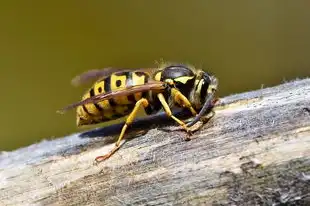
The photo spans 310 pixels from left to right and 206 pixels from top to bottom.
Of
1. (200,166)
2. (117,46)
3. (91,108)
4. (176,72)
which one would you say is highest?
(117,46)

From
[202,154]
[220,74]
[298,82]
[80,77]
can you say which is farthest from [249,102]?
[220,74]

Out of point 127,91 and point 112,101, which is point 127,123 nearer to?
point 127,91


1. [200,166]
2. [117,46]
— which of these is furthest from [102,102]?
[117,46]

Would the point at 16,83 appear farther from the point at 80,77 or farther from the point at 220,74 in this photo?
the point at 80,77

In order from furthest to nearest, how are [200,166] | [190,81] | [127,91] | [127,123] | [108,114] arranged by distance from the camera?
[108,114]
[190,81]
[127,91]
[127,123]
[200,166]

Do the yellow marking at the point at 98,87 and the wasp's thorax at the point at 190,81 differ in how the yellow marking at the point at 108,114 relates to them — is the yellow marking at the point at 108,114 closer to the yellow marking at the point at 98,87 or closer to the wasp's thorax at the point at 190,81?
the yellow marking at the point at 98,87

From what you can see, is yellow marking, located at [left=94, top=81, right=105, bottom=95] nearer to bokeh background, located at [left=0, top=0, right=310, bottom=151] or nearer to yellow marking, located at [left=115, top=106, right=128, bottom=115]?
yellow marking, located at [left=115, top=106, right=128, bottom=115]
